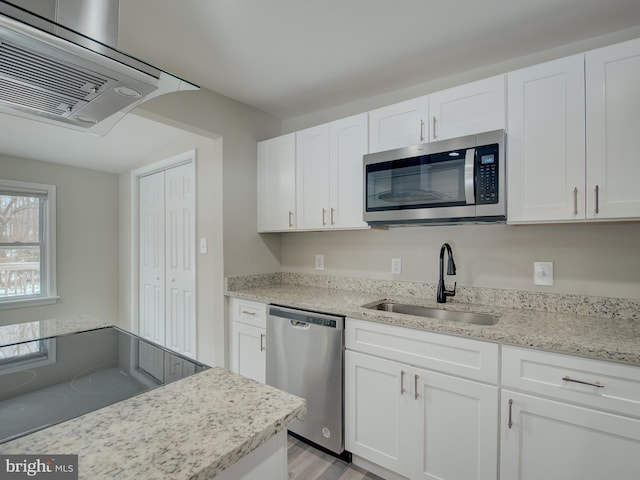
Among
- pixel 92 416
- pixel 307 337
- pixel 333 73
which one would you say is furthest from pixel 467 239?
pixel 92 416

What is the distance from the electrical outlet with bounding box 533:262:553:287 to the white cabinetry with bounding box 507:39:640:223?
0.36 metres

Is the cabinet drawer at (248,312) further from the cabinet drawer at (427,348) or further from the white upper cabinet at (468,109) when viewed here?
the white upper cabinet at (468,109)

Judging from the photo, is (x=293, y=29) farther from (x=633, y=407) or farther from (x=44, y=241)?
(x=44, y=241)

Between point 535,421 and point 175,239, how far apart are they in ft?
10.3

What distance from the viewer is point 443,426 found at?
1.49 metres

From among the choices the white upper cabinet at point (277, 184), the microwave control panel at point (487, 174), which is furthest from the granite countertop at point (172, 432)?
the white upper cabinet at point (277, 184)

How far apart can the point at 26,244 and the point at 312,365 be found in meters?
3.83

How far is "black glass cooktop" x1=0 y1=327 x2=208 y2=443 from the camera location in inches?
29.0

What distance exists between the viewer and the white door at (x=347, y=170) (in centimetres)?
210

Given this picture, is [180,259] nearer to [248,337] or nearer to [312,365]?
[248,337]

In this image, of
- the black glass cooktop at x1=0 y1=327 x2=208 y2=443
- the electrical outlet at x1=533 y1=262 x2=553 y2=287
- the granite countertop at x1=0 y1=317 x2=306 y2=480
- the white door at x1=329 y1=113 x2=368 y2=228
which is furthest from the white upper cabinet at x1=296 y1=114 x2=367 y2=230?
the granite countertop at x1=0 y1=317 x2=306 y2=480

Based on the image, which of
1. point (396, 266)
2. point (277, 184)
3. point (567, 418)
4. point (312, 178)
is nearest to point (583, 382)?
point (567, 418)

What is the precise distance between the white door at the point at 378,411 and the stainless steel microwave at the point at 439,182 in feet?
2.78

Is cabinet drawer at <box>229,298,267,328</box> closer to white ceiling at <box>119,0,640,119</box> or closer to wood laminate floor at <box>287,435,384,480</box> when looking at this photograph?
wood laminate floor at <box>287,435,384,480</box>
